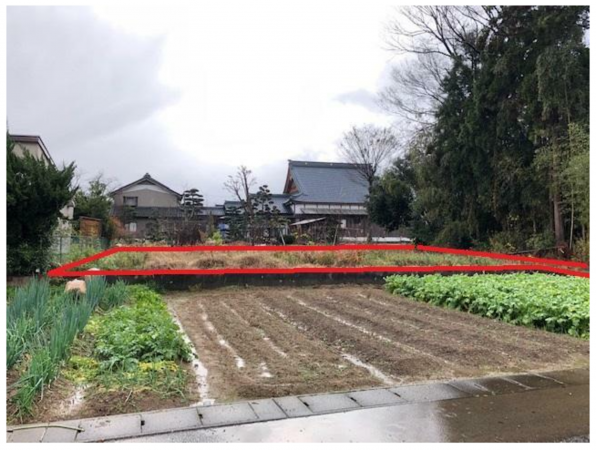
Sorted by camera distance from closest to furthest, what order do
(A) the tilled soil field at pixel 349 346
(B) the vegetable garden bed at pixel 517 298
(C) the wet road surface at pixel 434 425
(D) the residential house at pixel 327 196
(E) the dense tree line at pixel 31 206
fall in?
(C) the wet road surface at pixel 434 425 → (A) the tilled soil field at pixel 349 346 → (B) the vegetable garden bed at pixel 517 298 → (E) the dense tree line at pixel 31 206 → (D) the residential house at pixel 327 196

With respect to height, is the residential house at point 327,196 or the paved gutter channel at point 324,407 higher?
the residential house at point 327,196

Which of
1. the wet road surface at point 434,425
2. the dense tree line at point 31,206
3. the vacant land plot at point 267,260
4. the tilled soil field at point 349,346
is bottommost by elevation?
the tilled soil field at point 349,346

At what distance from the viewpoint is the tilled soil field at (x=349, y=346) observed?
278 cm

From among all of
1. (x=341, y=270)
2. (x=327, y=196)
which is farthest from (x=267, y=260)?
(x=327, y=196)

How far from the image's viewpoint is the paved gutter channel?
1962 millimetres

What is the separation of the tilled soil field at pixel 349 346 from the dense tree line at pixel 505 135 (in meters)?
5.92

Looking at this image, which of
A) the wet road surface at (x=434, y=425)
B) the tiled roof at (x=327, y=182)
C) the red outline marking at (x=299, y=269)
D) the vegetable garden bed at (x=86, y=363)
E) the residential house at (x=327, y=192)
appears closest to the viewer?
the wet road surface at (x=434, y=425)

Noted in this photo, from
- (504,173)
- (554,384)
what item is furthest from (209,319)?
(504,173)

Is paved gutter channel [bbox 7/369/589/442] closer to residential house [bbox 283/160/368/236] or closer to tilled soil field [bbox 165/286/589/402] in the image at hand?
tilled soil field [bbox 165/286/589/402]

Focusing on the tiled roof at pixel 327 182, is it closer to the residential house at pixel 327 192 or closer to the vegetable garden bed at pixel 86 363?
the residential house at pixel 327 192

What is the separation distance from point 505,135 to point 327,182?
1044 cm

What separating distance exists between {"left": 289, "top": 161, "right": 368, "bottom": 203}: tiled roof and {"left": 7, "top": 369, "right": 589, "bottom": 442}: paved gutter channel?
1650 cm

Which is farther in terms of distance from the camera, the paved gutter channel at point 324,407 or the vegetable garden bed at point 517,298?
the vegetable garden bed at point 517,298

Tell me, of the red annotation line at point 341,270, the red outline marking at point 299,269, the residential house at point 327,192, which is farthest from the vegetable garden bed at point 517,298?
the residential house at point 327,192
